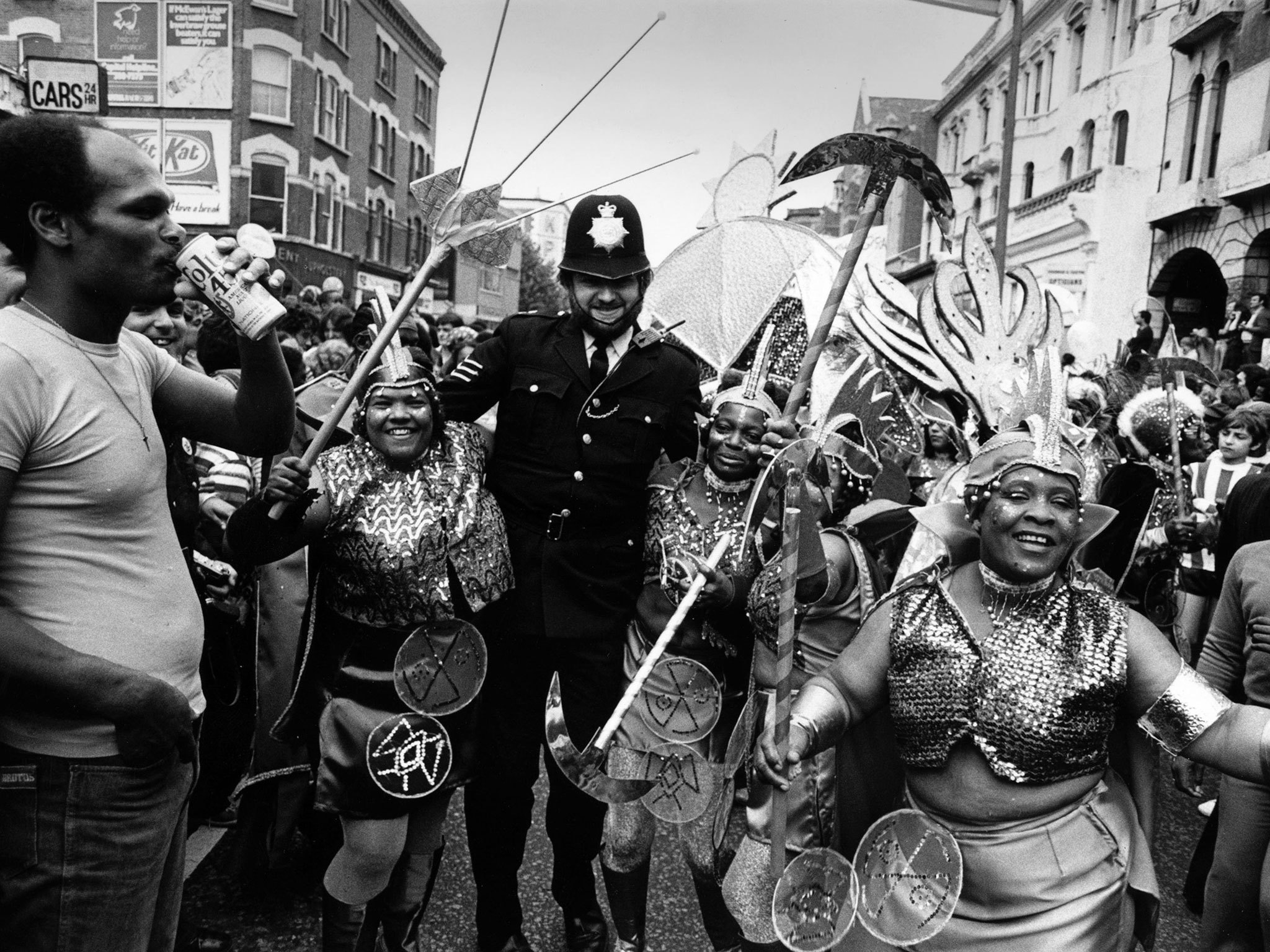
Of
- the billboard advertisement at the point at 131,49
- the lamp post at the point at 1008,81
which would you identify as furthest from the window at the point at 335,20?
the lamp post at the point at 1008,81

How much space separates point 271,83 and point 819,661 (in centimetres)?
2195

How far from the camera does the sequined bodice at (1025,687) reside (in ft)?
7.38

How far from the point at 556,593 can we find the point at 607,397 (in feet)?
2.01

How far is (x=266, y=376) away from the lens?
2.06 metres

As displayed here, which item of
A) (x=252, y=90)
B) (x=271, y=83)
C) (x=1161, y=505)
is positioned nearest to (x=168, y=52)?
(x=252, y=90)

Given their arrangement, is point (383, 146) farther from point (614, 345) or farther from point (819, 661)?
point (819, 661)

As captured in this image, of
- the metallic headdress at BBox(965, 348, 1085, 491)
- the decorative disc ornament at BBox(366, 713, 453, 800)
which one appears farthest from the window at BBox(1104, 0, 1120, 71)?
the decorative disc ornament at BBox(366, 713, 453, 800)

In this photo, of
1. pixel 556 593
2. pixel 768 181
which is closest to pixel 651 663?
pixel 556 593

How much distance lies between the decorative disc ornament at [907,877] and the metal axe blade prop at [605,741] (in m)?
0.63

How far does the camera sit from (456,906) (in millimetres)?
3596

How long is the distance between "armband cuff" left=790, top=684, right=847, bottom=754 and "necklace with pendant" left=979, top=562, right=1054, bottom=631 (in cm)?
39

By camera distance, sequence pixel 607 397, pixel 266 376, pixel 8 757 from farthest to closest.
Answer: pixel 607 397
pixel 266 376
pixel 8 757

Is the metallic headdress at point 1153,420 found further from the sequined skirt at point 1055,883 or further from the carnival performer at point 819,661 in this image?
the sequined skirt at point 1055,883

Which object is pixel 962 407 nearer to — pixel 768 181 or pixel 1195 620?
pixel 768 181
